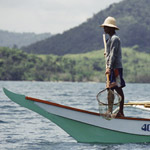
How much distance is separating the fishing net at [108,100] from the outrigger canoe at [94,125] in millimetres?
277

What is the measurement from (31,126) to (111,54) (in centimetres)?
743

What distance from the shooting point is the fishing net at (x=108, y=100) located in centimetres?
1263

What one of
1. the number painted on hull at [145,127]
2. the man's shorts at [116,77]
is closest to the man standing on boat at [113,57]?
the man's shorts at [116,77]

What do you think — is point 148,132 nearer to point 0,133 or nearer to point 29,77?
point 0,133

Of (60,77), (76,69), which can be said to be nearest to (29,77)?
(60,77)

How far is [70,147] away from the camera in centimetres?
1355

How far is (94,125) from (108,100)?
94 cm

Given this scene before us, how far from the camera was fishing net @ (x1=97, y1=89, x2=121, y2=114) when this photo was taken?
12.6 metres

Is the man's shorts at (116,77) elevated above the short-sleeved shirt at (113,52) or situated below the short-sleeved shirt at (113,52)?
below

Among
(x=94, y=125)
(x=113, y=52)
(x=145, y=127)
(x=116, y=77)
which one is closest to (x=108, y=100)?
(x=116, y=77)

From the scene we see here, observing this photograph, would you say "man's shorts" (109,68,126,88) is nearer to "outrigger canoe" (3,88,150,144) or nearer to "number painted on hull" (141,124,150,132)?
"outrigger canoe" (3,88,150,144)

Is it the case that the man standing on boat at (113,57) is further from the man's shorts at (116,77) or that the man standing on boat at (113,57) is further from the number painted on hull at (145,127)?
the number painted on hull at (145,127)

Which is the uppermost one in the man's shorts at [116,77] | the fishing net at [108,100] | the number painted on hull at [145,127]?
the man's shorts at [116,77]

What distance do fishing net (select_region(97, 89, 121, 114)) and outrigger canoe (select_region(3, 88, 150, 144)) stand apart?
28 centimetres
